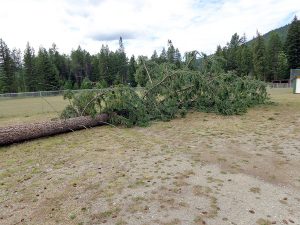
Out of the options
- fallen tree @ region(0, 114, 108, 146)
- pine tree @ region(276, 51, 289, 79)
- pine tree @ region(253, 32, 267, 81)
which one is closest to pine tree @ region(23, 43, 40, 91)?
pine tree @ region(253, 32, 267, 81)

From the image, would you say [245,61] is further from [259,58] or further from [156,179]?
[156,179]

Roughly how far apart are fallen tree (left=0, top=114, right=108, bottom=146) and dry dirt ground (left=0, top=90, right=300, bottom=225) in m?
0.33

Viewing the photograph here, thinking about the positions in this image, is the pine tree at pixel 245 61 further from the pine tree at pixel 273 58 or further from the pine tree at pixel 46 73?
the pine tree at pixel 46 73

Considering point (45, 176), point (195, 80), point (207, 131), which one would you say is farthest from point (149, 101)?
point (45, 176)

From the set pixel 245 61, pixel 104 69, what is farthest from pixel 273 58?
pixel 104 69

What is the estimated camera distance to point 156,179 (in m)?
4.19

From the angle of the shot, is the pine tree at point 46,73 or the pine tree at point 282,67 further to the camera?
the pine tree at point 282,67

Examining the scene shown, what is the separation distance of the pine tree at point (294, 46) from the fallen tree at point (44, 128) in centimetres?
3936

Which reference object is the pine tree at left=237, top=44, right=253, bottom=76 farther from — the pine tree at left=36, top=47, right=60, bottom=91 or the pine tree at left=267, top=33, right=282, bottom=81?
the pine tree at left=36, top=47, right=60, bottom=91

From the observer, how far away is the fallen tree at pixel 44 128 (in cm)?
666

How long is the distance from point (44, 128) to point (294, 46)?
42269mm

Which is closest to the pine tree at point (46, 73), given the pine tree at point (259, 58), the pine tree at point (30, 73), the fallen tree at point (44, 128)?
the pine tree at point (30, 73)

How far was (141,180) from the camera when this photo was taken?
416 cm

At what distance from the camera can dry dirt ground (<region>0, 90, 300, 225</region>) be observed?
315 cm
